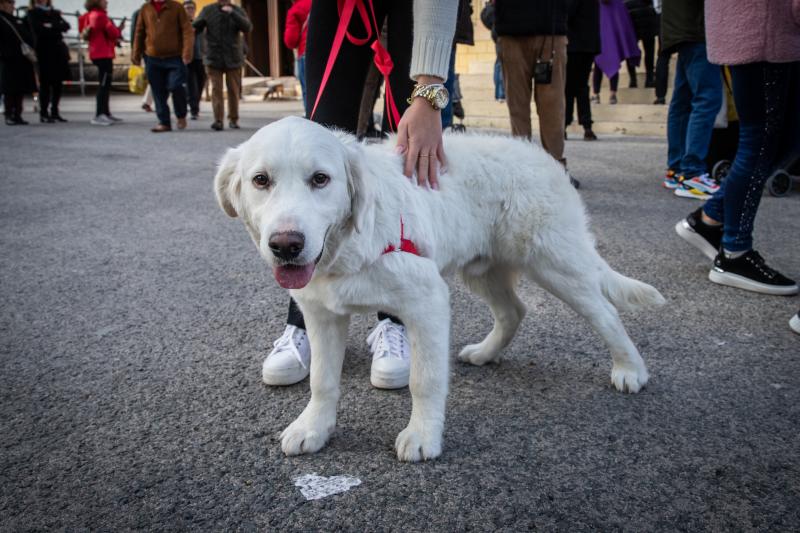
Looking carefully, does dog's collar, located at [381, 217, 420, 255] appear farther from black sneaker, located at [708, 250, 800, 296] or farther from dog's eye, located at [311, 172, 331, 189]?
black sneaker, located at [708, 250, 800, 296]

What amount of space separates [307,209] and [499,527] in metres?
1.07

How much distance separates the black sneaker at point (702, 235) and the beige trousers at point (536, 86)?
1.74 metres

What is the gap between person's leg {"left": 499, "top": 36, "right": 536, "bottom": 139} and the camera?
18.0 feet

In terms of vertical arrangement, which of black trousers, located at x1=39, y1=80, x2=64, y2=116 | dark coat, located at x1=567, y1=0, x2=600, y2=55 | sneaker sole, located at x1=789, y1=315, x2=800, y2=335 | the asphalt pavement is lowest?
the asphalt pavement

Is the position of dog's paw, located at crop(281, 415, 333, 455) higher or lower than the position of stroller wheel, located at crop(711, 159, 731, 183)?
lower

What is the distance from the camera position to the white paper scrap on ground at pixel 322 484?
188cm

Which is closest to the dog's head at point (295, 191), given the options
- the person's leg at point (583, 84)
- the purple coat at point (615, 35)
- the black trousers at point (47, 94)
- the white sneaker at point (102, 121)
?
the person's leg at point (583, 84)

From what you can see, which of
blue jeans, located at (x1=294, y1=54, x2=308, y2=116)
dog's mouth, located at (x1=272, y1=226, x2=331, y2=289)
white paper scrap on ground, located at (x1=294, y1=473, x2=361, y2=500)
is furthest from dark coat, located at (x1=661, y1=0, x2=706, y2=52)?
white paper scrap on ground, located at (x1=294, y1=473, x2=361, y2=500)

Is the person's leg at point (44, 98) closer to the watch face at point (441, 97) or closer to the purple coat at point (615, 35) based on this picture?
the purple coat at point (615, 35)

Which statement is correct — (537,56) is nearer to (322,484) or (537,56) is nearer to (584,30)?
(584,30)

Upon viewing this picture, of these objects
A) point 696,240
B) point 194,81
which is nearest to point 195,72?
point 194,81

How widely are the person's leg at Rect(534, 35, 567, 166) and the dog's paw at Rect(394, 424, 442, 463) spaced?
3867mm

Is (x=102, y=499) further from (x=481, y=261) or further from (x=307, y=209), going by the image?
(x=481, y=261)

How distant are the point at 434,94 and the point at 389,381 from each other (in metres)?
1.19
